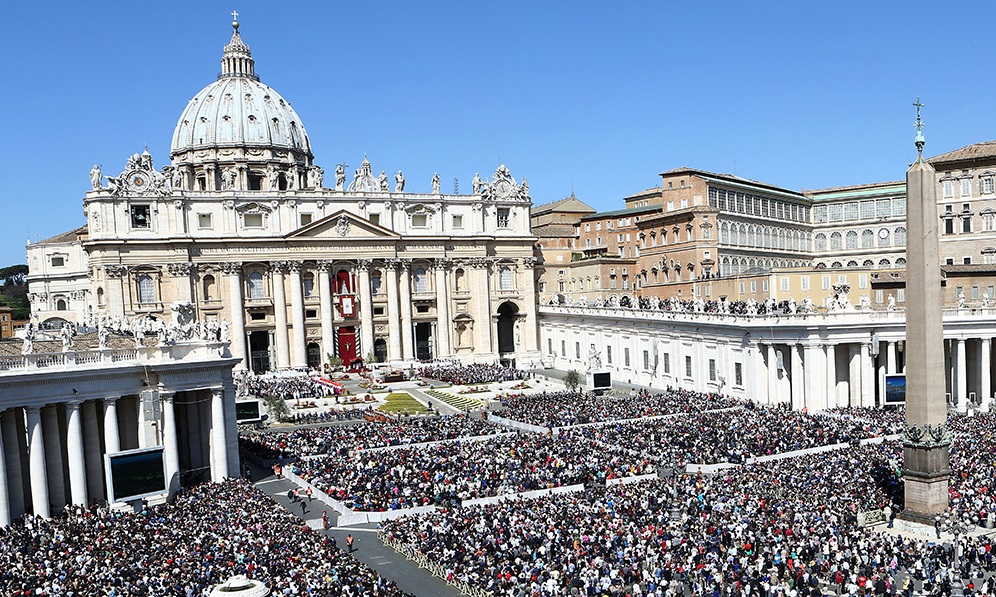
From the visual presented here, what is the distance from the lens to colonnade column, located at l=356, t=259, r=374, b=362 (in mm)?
83875

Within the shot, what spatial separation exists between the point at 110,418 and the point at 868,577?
27448mm

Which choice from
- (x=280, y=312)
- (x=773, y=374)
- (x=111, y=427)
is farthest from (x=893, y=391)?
(x=280, y=312)

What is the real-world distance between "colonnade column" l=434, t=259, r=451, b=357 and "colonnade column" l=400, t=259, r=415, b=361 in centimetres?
281

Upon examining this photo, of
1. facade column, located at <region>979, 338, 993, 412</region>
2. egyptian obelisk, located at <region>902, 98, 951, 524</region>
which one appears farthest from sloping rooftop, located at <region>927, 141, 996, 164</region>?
egyptian obelisk, located at <region>902, 98, 951, 524</region>

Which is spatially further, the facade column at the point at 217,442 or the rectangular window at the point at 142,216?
the rectangular window at the point at 142,216

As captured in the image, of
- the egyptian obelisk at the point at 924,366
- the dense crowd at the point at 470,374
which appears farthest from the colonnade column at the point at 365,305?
the egyptian obelisk at the point at 924,366

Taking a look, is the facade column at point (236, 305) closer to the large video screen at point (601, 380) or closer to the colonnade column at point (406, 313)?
the colonnade column at point (406, 313)

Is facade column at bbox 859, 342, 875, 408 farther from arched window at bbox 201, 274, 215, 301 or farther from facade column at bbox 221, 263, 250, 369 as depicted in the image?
arched window at bbox 201, 274, 215, 301

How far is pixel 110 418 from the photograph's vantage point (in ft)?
114

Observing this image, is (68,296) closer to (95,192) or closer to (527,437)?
(95,192)

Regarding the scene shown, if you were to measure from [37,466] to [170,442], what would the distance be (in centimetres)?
470

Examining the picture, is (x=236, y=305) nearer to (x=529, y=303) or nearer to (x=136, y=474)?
(x=529, y=303)

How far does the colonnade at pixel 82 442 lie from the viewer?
33062 millimetres

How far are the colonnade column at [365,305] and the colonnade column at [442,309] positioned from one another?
6.89 m
